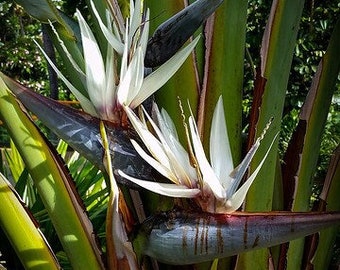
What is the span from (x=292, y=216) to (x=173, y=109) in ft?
0.80

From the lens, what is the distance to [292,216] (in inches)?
21.8

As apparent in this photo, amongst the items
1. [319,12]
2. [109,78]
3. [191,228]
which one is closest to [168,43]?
[109,78]

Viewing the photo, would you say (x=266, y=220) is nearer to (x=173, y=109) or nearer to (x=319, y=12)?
(x=173, y=109)

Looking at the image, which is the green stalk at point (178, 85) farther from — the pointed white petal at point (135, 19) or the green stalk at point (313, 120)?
the green stalk at point (313, 120)

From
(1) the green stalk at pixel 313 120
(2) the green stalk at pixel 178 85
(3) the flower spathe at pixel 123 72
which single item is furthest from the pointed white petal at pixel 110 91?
(1) the green stalk at pixel 313 120

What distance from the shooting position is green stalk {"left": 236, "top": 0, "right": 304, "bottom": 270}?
73 cm

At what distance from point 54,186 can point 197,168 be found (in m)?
0.19

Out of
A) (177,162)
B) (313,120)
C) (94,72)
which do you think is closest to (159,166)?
(177,162)

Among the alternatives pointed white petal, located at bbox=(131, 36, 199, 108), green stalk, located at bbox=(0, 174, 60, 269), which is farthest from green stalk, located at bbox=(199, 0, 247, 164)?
green stalk, located at bbox=(0, 174, 60, 269)

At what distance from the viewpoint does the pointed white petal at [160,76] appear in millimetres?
648

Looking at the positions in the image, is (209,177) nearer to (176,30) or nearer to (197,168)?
(197,168)

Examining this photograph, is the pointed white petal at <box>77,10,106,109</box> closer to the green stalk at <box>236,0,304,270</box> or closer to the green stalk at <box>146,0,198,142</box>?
A: the green stalk at <box>146,0,198,142</box>

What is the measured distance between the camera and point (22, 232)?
0.69 metres

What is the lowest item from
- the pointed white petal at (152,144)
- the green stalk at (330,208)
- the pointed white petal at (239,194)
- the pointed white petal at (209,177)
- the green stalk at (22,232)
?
the green stalk at (330,208)
